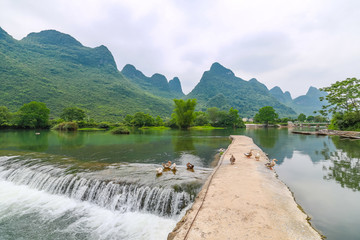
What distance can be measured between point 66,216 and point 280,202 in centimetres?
824

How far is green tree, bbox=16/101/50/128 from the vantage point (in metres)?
56.2

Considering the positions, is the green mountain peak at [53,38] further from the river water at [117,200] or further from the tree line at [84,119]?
the river water at [117,200]

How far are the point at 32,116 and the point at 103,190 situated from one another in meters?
66.5

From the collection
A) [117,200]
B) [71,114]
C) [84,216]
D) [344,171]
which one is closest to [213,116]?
[71,114]

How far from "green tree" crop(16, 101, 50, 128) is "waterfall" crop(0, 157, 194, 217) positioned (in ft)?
194

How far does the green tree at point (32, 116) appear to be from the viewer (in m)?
56.2

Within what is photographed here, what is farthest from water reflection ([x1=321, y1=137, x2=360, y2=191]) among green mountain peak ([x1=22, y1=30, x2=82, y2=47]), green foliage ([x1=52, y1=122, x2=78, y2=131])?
green mountain peak ([x1=22, y1=30, x2=82, y2=47])

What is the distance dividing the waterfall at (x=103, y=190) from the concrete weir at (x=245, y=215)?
1.76 meters

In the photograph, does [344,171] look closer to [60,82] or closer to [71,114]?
[71,114]

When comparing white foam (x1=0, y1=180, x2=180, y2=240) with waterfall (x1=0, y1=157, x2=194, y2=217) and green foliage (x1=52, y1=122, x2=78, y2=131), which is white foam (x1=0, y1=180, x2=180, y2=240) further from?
green foliage (x1=52, y1=122, x2=78, y2=131)

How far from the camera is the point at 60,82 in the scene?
364 feet

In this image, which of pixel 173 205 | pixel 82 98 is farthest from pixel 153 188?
pixel 82 98

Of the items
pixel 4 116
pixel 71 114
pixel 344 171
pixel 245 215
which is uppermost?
pixel 71 114

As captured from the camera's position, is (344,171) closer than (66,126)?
Yes
